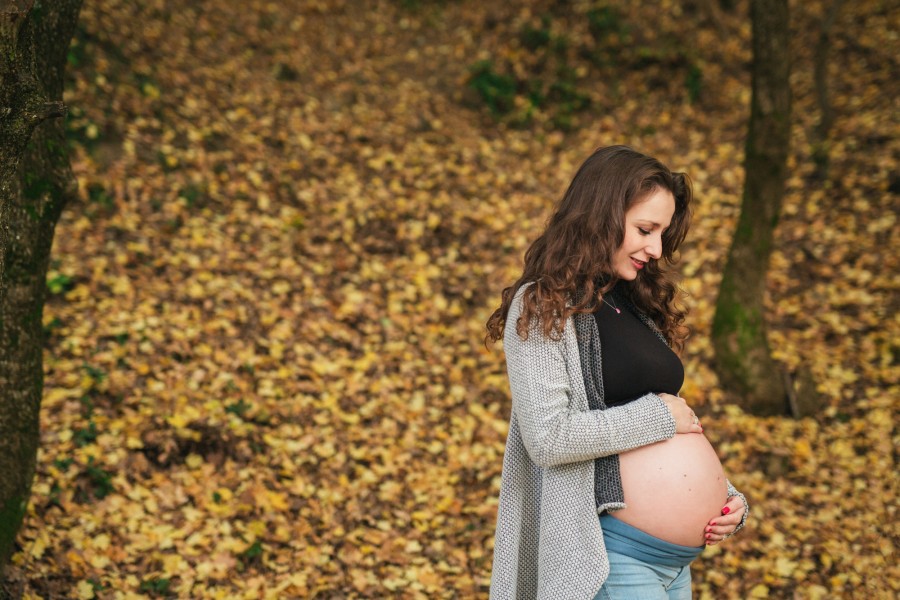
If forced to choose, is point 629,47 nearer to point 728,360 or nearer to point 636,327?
point 728,360

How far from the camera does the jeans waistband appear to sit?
2188 mm

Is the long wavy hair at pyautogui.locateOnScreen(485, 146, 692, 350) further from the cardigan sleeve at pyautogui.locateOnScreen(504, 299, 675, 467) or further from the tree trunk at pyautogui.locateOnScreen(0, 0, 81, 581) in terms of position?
the tree trunk at pyautogui.locateOnScreen(0, 0, 81, 581)

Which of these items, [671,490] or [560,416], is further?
[671,490]

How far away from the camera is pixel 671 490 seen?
87.4 inches

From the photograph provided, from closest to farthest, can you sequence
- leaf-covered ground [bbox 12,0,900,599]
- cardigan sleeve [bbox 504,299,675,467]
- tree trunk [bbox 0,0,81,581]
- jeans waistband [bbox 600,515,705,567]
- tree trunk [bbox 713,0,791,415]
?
cardigan sleeve [bbox 504,299,675,467], jeans waistband [bbox 600,515,705,567], tree trunk [bbox 0,0,81,581], leaf-covered ground [bbox 12,0,900,599], tree trunk [bbox 713,0,791,415]

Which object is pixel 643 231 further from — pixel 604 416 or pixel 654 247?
pixel 604 416

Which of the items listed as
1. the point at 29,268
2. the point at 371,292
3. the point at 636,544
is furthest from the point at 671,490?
the point at 371,292

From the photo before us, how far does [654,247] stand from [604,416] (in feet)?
1.82

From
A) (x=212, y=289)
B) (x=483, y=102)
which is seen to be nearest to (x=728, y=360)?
(x=212, y=289)

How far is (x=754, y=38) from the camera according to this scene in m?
5.44

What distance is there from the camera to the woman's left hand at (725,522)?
2283 mm

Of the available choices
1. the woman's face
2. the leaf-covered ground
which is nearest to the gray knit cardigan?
the woman's face

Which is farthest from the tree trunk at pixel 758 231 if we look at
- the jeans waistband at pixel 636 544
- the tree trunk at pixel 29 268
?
the tree trunk at pixel 29 268

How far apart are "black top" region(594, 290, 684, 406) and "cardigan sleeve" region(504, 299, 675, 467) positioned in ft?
0.24
